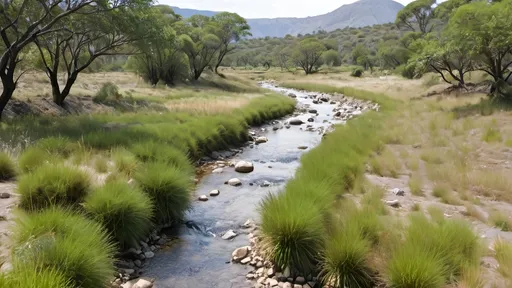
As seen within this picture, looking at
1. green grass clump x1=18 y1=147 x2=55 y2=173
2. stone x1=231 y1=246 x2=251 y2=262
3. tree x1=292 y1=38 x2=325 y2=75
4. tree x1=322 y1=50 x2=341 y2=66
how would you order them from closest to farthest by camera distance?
1. stone x1=231 y1=246 x2=251 y2=262
2. green grass clump x1=18 y1=147 x2=55 y2=173
3. tree x1=292 y1=38 x2=325 y2=75
4. tree x1=322 y1=50 x2=341 y2=66

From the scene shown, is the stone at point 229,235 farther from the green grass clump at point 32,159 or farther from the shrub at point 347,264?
the green grass clump at point 32,159

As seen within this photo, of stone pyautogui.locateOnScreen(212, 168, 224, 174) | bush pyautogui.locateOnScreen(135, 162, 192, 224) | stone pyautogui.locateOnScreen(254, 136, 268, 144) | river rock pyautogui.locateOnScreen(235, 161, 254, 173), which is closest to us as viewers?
bush pyautogui.locateOnScreen(135, 162, 192, 224)

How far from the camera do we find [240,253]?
699 centimetres

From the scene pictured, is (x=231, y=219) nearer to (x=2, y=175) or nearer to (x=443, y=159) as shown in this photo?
(x=2, y=175)

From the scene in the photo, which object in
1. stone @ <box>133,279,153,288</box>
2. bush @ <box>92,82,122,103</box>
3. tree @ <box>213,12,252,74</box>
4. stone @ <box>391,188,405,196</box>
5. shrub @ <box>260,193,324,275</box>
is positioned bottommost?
stone @ <box>133,279,153,288</box>

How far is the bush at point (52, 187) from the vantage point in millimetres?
7004

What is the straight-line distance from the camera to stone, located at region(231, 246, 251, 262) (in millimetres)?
Result: 6923

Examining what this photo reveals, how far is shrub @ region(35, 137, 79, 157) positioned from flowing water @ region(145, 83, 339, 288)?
3.79 metres

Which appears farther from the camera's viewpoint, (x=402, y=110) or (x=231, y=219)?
(x=402, y=110)

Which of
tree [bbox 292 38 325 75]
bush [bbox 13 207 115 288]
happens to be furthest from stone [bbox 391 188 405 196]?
tree [bbox 292 38 325 75]

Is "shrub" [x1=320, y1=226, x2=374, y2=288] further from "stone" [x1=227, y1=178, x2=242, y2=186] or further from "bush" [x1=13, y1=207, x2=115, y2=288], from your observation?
"stone" [x1=227, y1=178, x2=242, y2=186]

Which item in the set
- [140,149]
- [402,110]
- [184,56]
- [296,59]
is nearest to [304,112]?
[402,110]

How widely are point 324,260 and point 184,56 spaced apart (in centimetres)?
3676

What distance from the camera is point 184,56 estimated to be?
3978 cm
